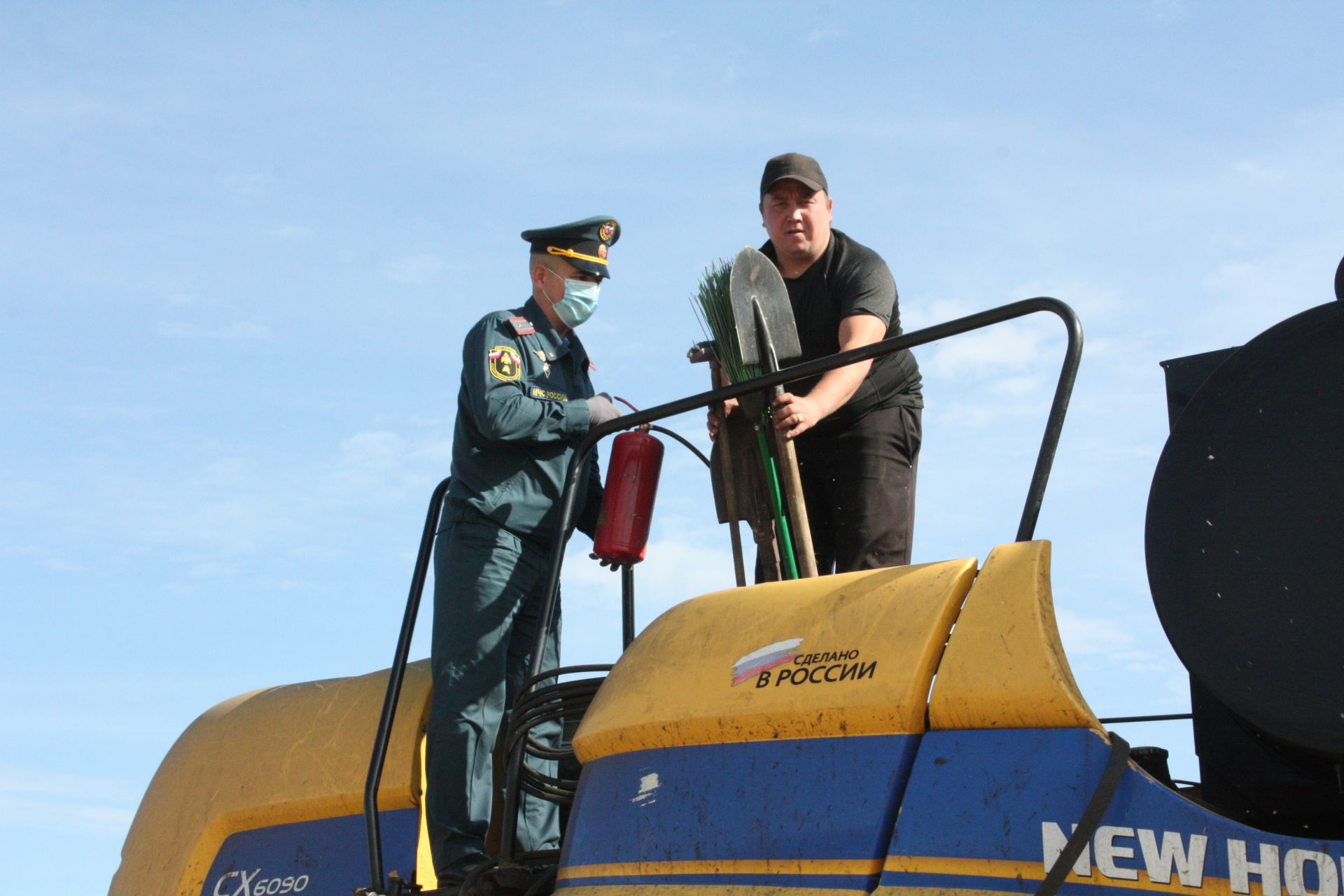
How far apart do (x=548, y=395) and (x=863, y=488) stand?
98cm

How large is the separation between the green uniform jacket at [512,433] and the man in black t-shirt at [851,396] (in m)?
0.46

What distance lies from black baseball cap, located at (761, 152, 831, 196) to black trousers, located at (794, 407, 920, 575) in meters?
0.76

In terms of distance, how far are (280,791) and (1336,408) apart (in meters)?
2.95

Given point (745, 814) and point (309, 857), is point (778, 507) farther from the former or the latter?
point (309, 857)

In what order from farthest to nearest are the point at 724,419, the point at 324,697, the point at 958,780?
1. the point at 324,697
2. the point at 724,419
3. the point at 958,780

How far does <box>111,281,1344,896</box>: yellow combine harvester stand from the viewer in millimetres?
2018

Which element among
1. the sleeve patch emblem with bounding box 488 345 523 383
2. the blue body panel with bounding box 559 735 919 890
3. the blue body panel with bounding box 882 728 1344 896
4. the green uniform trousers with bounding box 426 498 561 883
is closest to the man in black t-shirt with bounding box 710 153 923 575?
the sleeve patch emblem with bounding box 488 345 523 383

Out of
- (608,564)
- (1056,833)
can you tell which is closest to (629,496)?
(608,564)

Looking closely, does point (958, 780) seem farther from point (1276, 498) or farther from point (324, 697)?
point (324, 697)

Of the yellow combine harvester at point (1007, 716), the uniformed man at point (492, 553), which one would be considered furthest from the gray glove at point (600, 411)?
the yellow combine harvester at point (1007, 716)

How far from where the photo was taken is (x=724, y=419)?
3703 mm

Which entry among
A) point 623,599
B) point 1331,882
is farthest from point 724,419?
point 1331,882

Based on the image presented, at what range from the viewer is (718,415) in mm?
3701

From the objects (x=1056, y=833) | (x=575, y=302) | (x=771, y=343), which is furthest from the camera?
(x=575, y=302)
